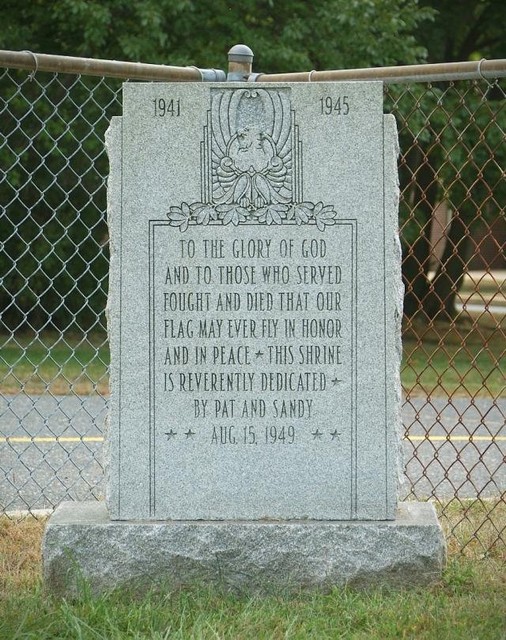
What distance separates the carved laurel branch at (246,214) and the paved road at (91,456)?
1.24 metres

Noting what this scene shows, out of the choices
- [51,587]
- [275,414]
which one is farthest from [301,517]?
[51,587]

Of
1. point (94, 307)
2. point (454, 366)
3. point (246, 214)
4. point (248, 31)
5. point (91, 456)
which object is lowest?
point (91, 456)

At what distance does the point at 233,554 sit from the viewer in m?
4.18

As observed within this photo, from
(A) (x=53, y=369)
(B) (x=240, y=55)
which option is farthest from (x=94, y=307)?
(B) (x=240, y=55)

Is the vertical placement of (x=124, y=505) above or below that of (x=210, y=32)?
below

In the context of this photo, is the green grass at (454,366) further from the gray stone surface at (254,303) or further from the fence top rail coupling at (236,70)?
the gray stone surface at (254,303)

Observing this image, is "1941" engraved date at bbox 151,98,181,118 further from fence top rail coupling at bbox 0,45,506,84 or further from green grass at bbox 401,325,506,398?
green grass at bbox 401,325,506,398

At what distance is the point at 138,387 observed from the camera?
168 inches

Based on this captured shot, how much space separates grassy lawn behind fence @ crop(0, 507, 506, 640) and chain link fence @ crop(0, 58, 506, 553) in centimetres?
80

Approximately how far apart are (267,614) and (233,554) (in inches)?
12.2

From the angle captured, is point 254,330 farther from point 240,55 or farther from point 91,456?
point 91,456

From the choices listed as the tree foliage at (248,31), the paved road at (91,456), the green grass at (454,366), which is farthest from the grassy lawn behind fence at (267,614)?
the tree foliage at (248,31)

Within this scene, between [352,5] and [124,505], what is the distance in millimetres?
10869

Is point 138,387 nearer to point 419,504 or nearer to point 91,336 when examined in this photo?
point 419,504
